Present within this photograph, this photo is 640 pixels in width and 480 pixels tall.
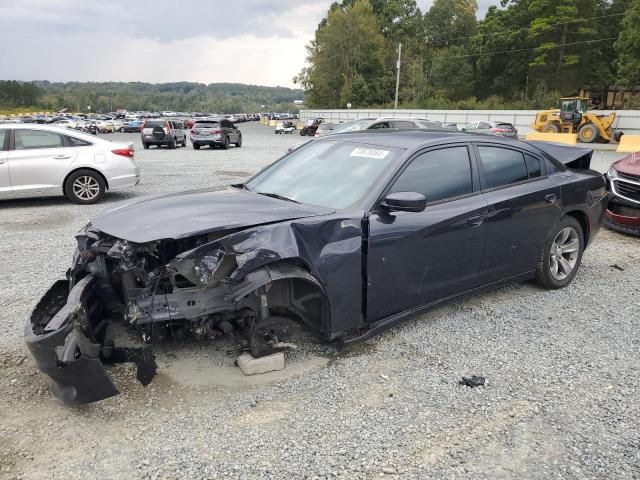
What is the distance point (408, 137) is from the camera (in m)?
4.13

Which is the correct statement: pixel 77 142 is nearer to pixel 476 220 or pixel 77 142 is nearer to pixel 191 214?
pixel 191 214

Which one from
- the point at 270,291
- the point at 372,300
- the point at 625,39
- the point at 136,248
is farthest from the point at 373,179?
the point at 625,39

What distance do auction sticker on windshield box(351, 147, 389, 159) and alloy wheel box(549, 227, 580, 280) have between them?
2077mm

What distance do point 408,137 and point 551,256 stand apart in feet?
6.55

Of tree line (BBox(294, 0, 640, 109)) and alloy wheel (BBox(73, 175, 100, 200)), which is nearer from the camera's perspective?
alloy wheel (BBox(73, 175, 100, 200))

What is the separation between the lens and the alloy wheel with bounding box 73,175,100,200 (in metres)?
9.16

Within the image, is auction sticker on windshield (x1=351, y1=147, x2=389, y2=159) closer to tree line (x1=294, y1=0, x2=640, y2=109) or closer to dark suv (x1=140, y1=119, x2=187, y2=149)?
dark suv (x1=140, y1=119, x2=187, y2=149)

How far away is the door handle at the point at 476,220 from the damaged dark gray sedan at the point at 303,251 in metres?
0.01

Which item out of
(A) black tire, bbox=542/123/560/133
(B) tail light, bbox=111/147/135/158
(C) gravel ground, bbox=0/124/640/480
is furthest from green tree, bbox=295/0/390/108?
(C) gravel ground, bbox=0/124/640/480

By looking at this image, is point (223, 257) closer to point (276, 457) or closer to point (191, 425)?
point (191, 425)

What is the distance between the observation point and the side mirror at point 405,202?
341 cm

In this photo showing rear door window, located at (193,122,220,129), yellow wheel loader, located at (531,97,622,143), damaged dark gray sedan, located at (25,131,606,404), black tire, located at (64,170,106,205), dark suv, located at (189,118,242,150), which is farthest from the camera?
yellow wheel loader, located at (531,97,622,143)

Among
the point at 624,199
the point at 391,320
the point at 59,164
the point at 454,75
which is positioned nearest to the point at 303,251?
the point at 391,320

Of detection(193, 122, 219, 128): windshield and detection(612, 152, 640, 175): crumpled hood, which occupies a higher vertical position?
detection(612, 152, 640, 175): crumpled hood
